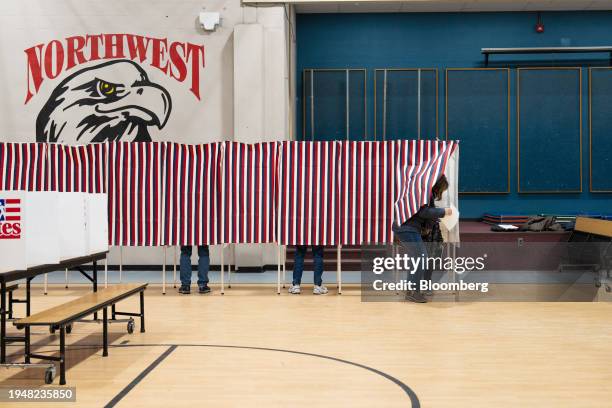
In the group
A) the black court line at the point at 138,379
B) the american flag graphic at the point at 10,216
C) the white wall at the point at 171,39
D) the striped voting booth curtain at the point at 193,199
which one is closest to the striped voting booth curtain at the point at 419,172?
the striped voting booth curtain at the point at 193,199

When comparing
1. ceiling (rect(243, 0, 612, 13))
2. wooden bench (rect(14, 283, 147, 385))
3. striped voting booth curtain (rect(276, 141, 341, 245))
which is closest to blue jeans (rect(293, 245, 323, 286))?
striped voting booth curtain (rect(276, 141, 341, 245))

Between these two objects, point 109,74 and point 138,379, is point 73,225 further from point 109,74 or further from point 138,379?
point 109,74

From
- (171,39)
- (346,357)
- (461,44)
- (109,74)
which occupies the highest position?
(461,44)

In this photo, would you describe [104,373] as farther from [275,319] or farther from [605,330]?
[605,330]

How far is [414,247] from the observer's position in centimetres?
841

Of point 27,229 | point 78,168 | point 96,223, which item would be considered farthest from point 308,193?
point 27,229

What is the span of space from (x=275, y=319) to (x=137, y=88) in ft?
22.1

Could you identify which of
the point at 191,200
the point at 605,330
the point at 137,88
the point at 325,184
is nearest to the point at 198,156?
the point at 191,200

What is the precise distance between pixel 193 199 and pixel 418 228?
2980 mm

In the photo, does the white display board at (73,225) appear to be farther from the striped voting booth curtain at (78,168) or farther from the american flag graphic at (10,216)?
the striped voting booth curtain at (78,168)

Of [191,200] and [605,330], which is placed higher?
[191,200]

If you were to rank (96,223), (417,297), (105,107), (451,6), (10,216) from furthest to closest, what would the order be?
(451,6)
(105,107)
(417,297)
(96,223)
(10,216)

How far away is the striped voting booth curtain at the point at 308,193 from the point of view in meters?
9.30

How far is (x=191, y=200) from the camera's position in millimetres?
9453
